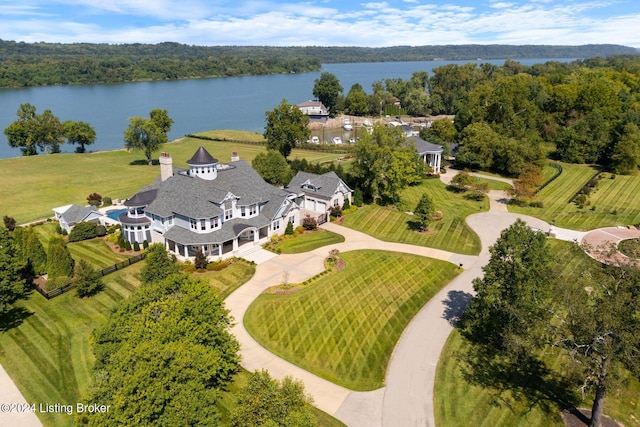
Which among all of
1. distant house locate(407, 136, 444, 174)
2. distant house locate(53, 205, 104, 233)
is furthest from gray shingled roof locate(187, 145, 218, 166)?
distant house locate(407, 136, 444, 174)

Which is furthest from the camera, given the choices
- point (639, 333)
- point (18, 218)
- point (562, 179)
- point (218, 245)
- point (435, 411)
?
point (562, 179)

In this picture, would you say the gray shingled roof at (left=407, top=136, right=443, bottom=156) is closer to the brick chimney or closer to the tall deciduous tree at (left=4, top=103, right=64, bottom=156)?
the brick chimney

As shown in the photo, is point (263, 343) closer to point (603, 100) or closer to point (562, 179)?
point (562, 179)

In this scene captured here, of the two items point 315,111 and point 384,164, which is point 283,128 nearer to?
point 384,164

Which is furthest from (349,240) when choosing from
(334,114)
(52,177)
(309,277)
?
(334,114)

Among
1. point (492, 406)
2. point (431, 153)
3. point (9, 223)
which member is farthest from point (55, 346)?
point (431, 153)

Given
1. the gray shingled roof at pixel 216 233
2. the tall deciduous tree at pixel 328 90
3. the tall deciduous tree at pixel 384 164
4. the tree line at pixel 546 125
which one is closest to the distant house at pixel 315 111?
the tall deciduous tree at pixel 328 90
